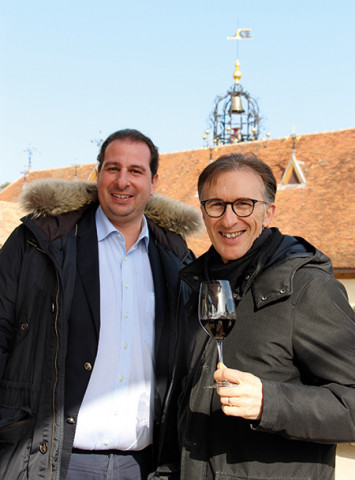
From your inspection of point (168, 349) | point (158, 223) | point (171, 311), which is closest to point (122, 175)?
point (158, 223)

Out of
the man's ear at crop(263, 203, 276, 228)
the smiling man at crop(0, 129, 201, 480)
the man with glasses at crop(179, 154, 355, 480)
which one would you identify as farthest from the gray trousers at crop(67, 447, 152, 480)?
the man's ear at crop(263, 203, 276, 228)

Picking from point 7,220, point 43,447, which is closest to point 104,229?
point 43,447

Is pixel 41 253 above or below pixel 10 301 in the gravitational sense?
above

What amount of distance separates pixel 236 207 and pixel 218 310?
52cm

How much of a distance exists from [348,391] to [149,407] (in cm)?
121

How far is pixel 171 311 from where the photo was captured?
2.98m

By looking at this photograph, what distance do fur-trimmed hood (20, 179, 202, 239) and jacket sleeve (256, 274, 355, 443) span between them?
1472mm

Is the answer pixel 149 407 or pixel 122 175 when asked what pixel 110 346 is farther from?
pixel 122 175

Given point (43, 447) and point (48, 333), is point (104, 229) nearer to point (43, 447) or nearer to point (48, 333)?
point (48, 333)

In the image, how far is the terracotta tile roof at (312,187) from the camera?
54.6ft

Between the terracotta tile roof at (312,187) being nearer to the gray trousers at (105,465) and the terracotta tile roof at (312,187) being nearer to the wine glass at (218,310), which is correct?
the gray trousers at (105,465)

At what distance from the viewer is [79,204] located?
119 inches

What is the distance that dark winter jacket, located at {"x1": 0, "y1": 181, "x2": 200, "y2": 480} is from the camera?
8.23ft

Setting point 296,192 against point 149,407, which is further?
point 296,192
